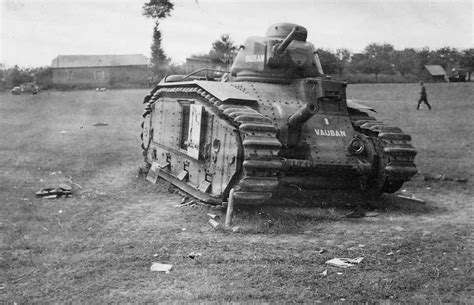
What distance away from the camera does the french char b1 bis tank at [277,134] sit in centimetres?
792

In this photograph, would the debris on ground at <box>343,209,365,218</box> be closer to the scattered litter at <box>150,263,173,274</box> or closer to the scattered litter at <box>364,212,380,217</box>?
the scattered litter at <box>364,212,380,217</box>

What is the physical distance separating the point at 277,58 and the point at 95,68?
55442 mm

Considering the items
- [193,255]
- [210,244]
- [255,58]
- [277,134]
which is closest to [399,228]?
[277,134]

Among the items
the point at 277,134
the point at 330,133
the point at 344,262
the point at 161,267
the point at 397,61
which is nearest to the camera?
the point at 161,267

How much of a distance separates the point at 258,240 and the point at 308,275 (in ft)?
4.77

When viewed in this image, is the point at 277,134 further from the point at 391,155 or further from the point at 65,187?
the point at 65,187

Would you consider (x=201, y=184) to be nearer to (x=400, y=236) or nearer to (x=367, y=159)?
(x=367, y=159)

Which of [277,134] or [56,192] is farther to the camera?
[56,192]

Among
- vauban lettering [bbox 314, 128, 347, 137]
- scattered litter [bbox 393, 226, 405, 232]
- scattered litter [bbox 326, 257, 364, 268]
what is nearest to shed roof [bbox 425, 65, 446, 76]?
vauban lettering [bbox 314, 128, 347, 137]

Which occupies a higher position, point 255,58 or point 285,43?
point 285,43

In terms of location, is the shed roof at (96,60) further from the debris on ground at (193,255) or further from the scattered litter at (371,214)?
the debris on ground at (193,255)

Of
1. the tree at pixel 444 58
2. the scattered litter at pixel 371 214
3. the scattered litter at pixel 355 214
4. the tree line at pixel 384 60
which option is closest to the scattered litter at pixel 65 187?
the scattered litter at pixel 355 214

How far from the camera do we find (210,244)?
22.2 ft

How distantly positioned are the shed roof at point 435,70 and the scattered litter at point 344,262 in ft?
155
